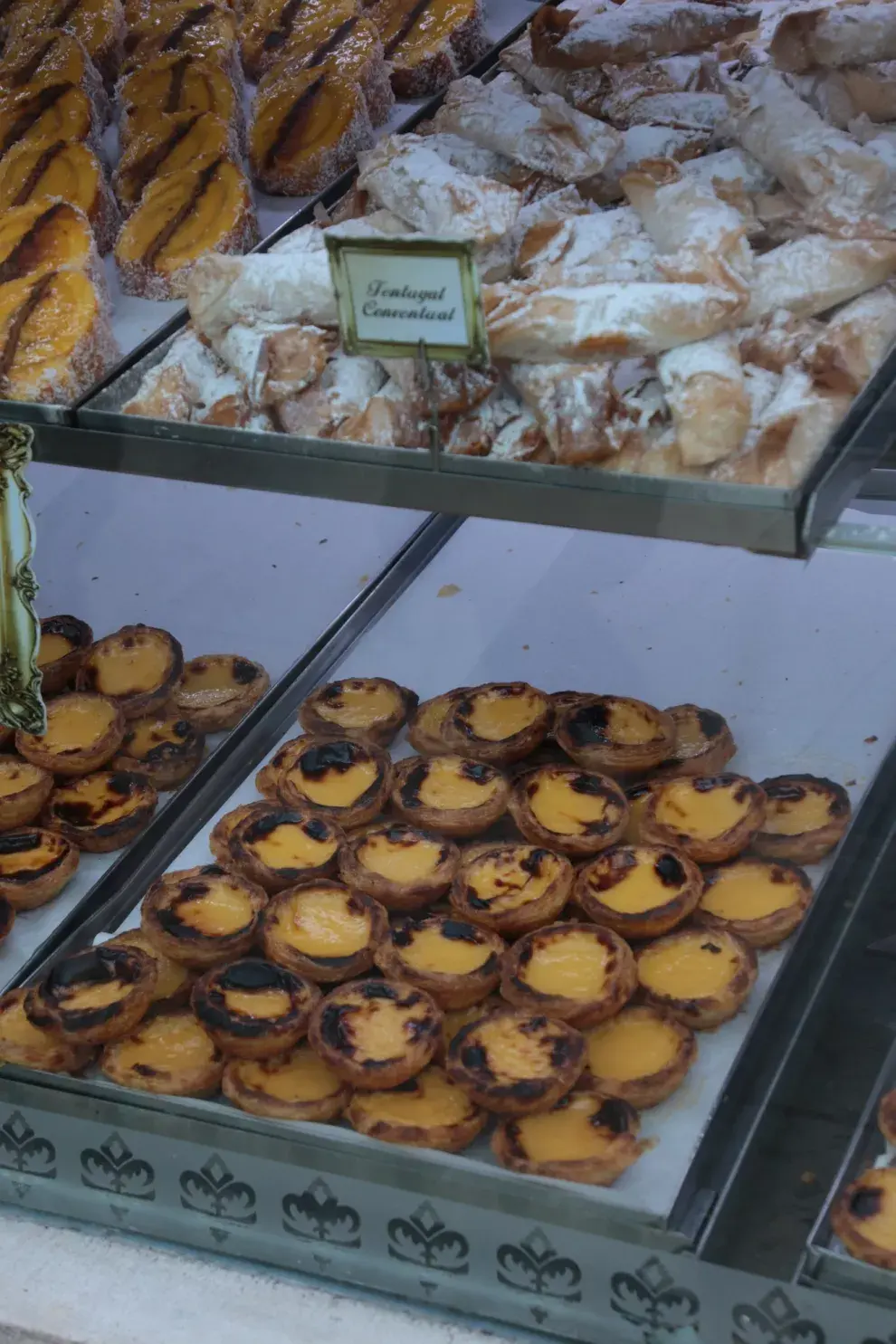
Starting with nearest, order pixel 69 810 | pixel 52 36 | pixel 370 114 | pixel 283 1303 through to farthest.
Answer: pixel 283 1303
pixel 69 810
pixel 370 114
pixel 52 36

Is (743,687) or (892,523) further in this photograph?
(743,687)

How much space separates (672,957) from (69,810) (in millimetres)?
775

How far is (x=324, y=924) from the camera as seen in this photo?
1567 millimetres

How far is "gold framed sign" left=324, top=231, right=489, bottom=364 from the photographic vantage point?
120 centimetres


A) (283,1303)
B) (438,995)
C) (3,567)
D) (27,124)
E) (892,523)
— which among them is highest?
(892,523)

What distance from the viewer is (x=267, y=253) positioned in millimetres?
1628

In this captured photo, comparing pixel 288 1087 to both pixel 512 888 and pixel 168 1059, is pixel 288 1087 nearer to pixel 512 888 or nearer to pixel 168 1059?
pixel 168 1059

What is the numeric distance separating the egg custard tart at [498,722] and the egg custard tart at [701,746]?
0.16 meters

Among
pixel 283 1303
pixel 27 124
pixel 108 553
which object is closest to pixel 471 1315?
pixel 283 1303

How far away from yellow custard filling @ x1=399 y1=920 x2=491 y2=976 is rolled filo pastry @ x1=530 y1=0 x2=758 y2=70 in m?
1.07

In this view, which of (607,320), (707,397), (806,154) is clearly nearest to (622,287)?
(607,320)

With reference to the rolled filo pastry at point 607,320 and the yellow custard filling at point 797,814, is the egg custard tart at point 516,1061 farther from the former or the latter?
the rolled filo pastry at point 607,320

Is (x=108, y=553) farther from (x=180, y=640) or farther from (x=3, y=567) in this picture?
(x=3, y=567)

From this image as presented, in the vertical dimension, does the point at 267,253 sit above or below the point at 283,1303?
above
